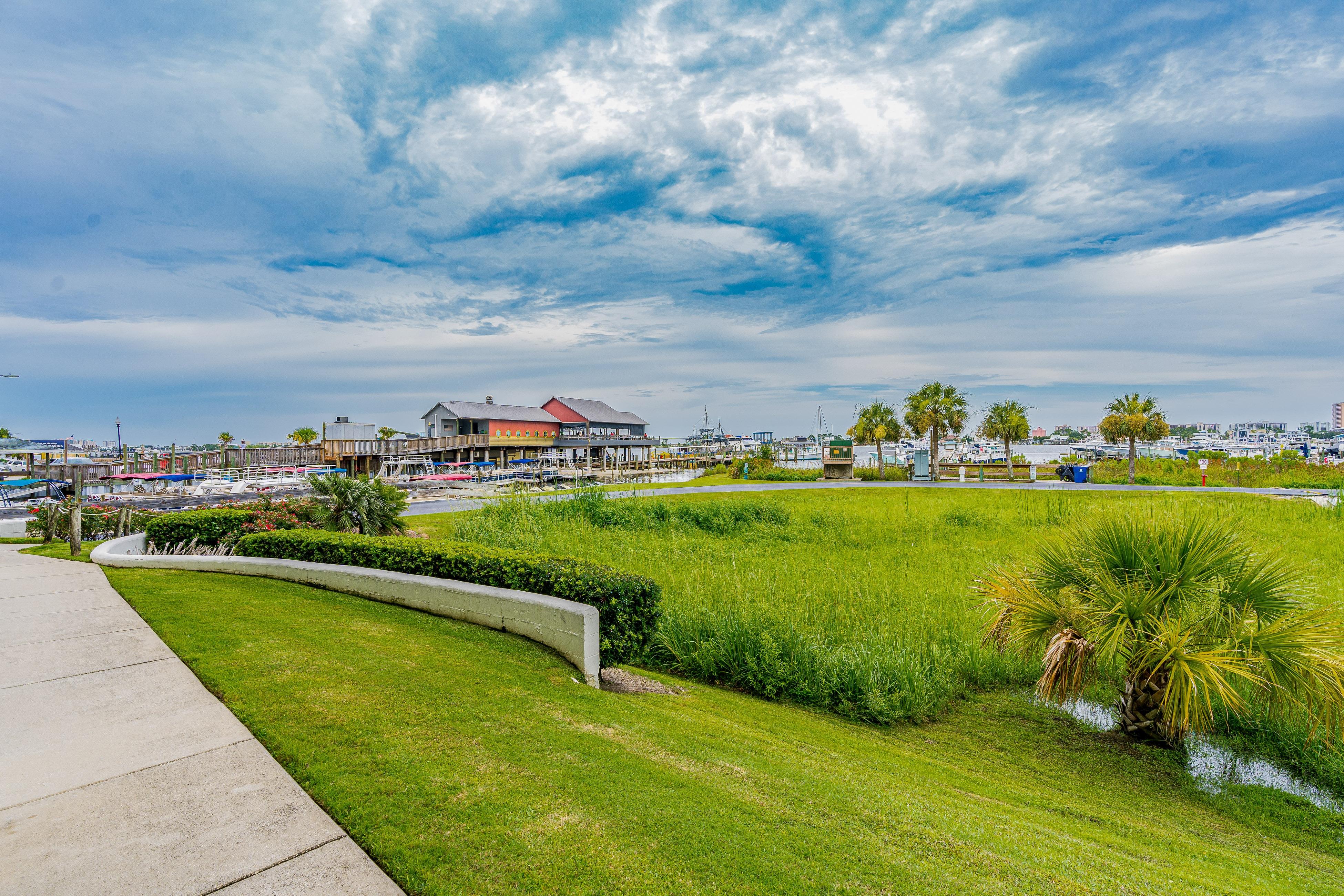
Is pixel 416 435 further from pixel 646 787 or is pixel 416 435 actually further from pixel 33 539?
pixel 646 787

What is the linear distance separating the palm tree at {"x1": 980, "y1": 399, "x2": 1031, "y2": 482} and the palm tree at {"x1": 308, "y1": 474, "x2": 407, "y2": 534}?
3427 centimetres

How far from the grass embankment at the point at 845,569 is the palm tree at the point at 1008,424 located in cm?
1428

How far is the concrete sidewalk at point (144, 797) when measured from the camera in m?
2.53

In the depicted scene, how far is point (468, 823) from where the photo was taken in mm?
2941

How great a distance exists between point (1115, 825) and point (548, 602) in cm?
502

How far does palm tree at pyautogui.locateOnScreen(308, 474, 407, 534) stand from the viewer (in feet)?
40.9

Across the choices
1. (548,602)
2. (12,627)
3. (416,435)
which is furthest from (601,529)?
(416,435)

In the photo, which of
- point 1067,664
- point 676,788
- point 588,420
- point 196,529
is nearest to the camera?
point 676,788

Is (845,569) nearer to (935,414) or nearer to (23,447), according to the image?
(935,414)

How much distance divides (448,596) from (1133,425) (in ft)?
121

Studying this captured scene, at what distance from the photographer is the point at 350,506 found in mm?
12719

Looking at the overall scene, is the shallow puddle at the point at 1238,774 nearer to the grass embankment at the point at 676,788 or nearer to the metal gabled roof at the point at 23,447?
the grass embankment at the point at 676,788

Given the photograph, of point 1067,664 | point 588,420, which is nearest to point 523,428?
point 588,420

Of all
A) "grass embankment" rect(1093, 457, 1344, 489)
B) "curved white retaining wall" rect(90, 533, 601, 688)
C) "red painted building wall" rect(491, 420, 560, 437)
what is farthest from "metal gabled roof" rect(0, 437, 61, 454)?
"grass embankment" rect(1093, 457, 1344, 489)
